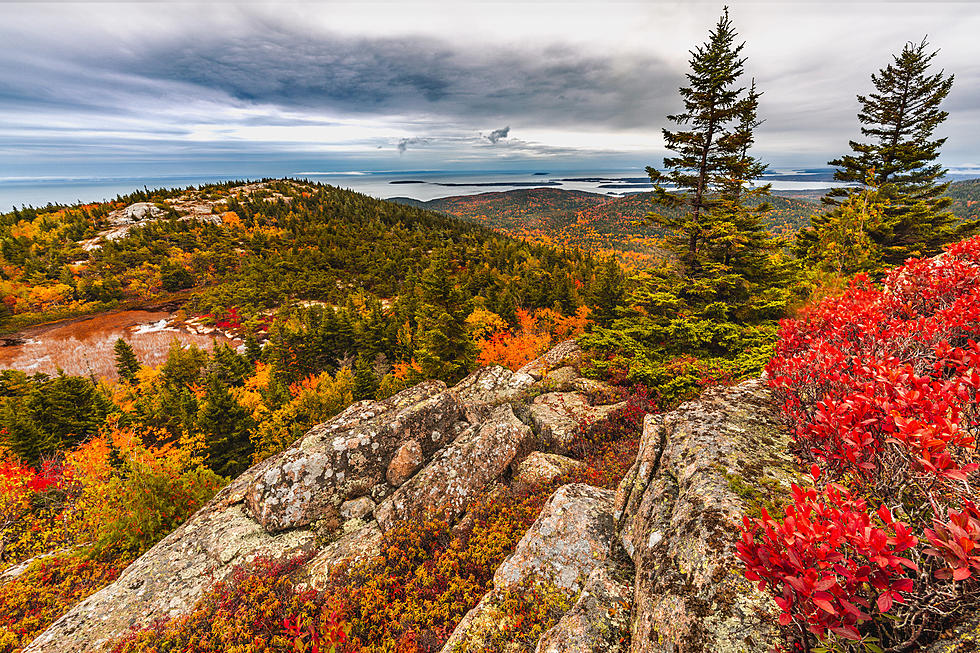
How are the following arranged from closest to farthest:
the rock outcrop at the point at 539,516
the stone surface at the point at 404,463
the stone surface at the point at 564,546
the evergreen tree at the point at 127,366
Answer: the rock outcrop at the point at 539,516 → the stone surface at the point at 564,546 → the stone surface at the point at 404,463 → the evergreen tree at the point at 127,366

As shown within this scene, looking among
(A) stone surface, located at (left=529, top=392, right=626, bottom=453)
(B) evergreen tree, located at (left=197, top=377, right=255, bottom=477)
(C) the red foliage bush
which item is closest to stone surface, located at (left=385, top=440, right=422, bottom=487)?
(A) stone surface, located at (left=529, top=392, right=626, bottom=453)

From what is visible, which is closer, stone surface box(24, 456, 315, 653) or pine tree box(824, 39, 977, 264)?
stone surface box(24, 456, 315, 653)

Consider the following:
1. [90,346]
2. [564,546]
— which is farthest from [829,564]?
Answer: [90,346]

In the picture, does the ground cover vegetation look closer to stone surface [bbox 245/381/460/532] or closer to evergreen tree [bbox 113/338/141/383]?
evergreen tree [bbox 113/338/141/383]

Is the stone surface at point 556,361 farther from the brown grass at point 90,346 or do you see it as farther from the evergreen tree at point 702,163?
the brown grass at point 90,346

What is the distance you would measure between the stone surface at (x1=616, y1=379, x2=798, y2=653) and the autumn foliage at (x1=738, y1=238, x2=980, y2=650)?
486 millimetres

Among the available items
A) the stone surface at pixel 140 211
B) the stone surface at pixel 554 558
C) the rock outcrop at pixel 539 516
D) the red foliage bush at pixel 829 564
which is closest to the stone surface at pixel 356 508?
the rock outcrop at pixel 539 516

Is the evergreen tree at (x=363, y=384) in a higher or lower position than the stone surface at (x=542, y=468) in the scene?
lower

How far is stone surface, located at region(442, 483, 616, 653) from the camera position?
21.3 ft

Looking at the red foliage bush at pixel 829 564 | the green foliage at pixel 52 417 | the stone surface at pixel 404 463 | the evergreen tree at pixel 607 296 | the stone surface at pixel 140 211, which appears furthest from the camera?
the stone surface at pixel 140 211

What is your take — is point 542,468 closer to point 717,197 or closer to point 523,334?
point 717,197

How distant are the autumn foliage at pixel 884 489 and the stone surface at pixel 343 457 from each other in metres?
11.5

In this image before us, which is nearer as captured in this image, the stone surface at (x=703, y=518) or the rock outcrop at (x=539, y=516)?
the stone surface at (x=703, y=518)

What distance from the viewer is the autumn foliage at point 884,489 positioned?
217 centimetres
